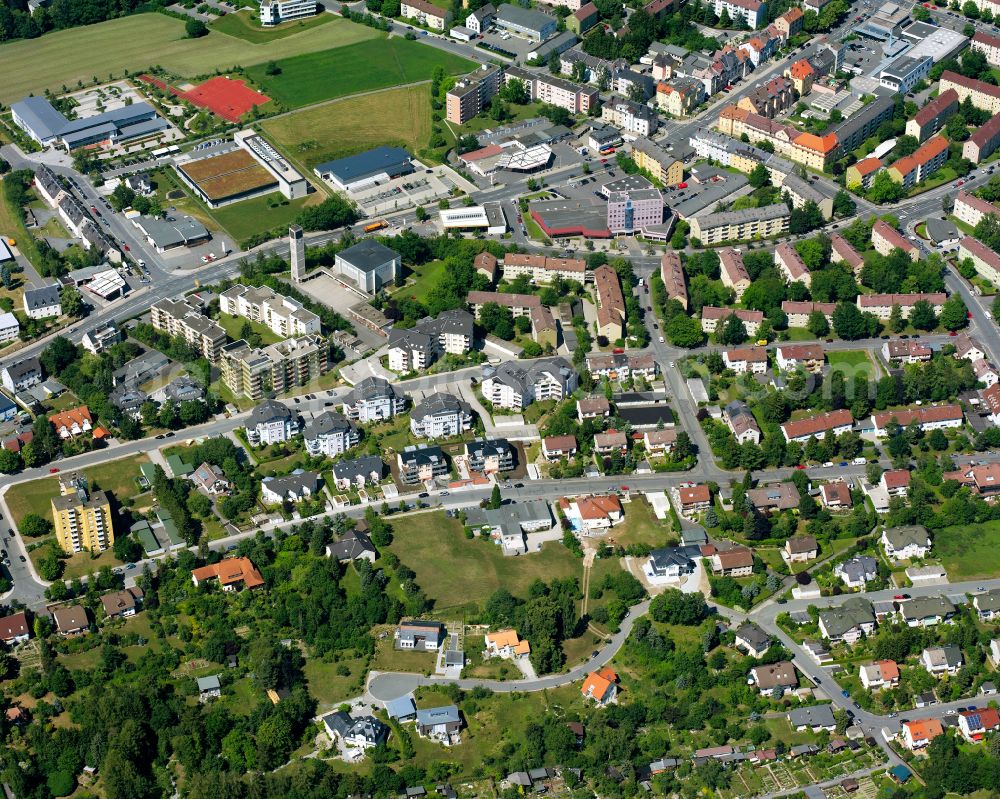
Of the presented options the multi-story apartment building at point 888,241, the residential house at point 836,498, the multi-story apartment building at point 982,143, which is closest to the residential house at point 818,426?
the residential house at point 836,498

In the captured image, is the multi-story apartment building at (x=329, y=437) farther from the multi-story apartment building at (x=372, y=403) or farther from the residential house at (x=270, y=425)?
the multi-story apartment building at (x=372, y=403)

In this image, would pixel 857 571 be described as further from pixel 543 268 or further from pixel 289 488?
pixel 543 268

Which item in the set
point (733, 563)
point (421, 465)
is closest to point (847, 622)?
point (733, 563)

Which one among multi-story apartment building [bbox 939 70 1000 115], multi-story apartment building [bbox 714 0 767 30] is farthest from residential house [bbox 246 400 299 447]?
multi-story apartment building [bbox 714 0 767 30]

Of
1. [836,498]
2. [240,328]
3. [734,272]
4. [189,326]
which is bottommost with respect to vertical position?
[836,498]

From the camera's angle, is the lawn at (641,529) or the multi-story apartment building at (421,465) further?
the multi-story apartment building at (421,465)

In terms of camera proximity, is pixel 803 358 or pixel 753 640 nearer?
pixel 753 640

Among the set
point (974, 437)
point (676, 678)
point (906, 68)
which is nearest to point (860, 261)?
point (974, 437)
